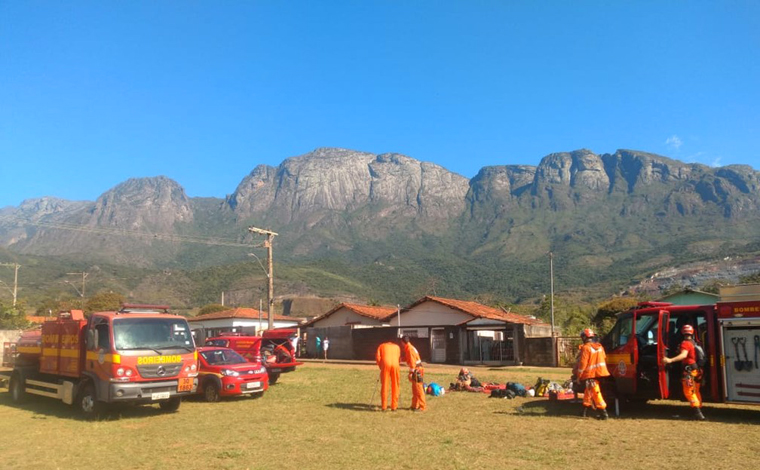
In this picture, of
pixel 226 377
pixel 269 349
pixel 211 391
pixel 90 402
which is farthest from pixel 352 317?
pixel 90 402

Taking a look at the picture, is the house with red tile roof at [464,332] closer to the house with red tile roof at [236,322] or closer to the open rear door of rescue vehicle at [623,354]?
the open rear door of rescue vehicle at [623,354]

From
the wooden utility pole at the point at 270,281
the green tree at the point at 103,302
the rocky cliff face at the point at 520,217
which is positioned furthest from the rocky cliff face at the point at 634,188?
the wooden utility pole at the point at 270,281

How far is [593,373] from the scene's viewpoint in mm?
12500

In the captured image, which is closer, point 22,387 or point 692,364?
point 692,364

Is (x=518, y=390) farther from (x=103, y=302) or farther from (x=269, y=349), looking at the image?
(x=103, y=302)

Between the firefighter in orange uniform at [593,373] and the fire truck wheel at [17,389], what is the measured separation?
1434 centimetres

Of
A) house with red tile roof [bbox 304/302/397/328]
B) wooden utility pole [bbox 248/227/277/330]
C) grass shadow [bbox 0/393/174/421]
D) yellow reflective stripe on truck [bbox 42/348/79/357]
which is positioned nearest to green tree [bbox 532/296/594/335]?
house with red tile roof [bbox 304/302/397/328]

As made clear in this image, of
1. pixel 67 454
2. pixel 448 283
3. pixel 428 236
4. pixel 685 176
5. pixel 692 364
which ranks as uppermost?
pixel 685 176

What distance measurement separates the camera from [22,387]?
1636cm

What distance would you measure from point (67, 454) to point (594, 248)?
13443 cm

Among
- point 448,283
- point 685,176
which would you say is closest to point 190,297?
point 448,283

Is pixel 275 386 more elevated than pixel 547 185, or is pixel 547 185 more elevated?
pixel 547 185

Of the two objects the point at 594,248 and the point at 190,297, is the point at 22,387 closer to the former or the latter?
the point at 190,297

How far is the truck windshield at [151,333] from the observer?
524 inches
